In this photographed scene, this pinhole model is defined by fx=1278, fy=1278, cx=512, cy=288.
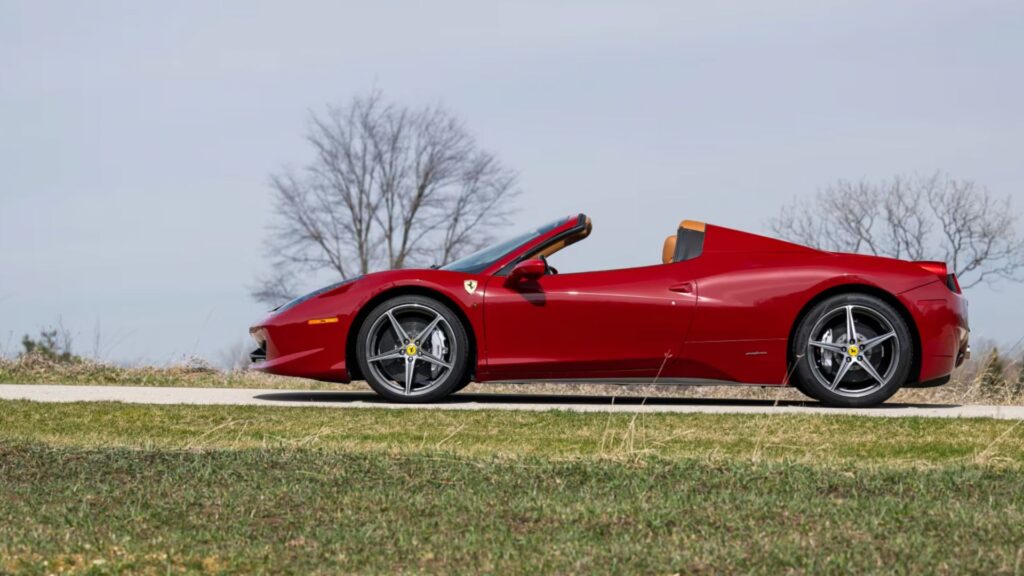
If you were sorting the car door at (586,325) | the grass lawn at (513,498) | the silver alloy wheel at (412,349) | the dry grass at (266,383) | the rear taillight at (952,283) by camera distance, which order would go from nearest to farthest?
the grass lawn at (513,498)
the car door at (586,325)
the silver alloy wheel at (412,349)
the rear taillight at (952,283)
the dry grass at (266,383)

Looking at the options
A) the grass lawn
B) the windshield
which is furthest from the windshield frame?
the grass lawn

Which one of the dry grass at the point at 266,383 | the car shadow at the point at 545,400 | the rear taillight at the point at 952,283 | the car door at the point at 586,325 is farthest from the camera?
the dry grass at the point at 266,383

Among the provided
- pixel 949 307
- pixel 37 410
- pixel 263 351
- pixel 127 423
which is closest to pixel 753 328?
pixel 949 307

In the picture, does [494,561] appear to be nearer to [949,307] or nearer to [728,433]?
[728,433]

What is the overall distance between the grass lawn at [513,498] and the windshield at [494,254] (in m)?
1.80

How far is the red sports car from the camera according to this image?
8805 millimetres

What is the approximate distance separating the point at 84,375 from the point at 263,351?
3.95m

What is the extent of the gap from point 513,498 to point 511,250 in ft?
14.2

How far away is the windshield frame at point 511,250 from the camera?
9.10m

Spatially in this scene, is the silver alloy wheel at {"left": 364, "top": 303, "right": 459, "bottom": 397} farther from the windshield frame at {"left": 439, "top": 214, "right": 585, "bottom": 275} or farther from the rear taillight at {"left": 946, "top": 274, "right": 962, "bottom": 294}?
the rear taillight at {"left": 946, "top": 274, "right": 962, "bottom": 294}

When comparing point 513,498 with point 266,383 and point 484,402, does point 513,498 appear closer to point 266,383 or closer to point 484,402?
point 484,402

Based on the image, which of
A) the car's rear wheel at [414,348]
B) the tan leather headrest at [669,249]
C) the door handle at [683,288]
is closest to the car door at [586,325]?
the door handle at [683,288]

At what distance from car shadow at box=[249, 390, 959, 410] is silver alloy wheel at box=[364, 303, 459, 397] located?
0.71 ft

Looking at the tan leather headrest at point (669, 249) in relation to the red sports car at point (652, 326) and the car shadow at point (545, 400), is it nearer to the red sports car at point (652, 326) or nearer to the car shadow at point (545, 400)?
the red sports car at point (652, 326)
